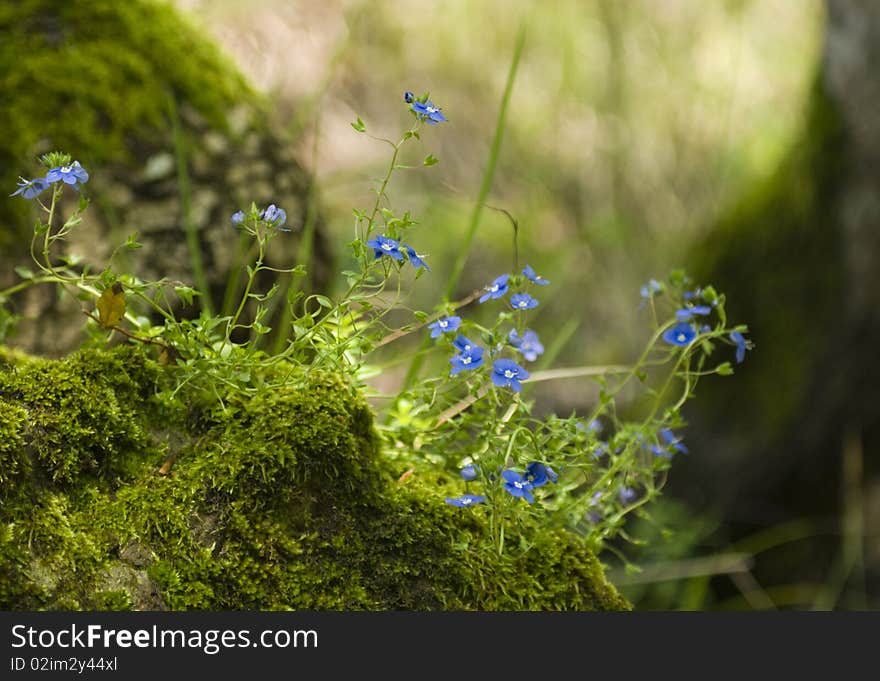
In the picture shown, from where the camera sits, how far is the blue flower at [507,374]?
134cm

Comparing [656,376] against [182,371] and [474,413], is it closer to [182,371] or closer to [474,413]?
[474,413]

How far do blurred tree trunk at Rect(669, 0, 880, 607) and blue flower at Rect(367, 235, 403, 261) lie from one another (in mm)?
2482

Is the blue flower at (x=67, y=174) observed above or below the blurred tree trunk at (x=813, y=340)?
below

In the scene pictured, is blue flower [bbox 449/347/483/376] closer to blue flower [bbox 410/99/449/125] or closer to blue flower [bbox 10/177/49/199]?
blue flower [bbox 410/99/449/125]

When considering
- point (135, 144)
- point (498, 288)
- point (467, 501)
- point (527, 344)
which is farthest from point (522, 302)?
point (135, 144)

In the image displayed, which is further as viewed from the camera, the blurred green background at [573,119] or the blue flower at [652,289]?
the blurred green background at [573,119]

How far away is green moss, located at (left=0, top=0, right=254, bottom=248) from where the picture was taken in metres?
2.24

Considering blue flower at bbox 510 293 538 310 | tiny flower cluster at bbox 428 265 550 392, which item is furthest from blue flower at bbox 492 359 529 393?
blue flower at bbox 510 293 538 310

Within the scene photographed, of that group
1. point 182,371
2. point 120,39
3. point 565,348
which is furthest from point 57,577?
point 565,348

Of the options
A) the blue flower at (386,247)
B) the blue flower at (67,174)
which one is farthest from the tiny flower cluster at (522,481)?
the blue flower at (67,174)

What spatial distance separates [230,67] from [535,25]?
11.3ft

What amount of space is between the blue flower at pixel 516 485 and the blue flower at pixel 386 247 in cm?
37

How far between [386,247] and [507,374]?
28 centimetres

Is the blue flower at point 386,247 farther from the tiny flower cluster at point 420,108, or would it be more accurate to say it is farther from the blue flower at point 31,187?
the blue flower at point 31,187
